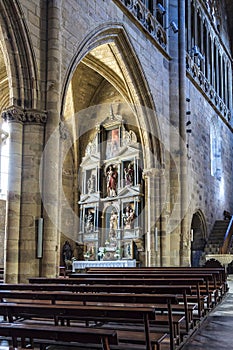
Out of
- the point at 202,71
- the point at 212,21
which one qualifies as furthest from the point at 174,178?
the point at 212,21

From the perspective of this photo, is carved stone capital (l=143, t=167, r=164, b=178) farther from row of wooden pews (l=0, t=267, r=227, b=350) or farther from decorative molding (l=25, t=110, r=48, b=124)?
row of wooden pews (l=0, t=267, r=227, b=350)

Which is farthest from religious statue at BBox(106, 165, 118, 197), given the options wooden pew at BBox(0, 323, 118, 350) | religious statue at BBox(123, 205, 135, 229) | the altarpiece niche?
wooden pew at BBox(0, 323, 118, 350)

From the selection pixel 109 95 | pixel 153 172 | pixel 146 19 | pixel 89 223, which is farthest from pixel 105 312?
pixel 109 95

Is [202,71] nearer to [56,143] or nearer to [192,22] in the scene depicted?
[192,22]

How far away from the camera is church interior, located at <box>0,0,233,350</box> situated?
11930mm

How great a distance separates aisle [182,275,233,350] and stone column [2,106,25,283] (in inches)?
198

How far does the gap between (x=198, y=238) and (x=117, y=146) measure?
656 cm

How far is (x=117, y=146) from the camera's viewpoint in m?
23.1

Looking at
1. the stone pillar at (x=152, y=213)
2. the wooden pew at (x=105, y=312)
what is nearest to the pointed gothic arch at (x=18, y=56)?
the wooden pew at (x=105, y=312)

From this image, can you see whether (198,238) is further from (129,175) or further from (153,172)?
(153,172)

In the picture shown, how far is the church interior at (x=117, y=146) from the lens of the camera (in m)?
11.9

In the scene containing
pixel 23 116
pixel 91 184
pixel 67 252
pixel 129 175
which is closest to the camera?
pixel 23 116

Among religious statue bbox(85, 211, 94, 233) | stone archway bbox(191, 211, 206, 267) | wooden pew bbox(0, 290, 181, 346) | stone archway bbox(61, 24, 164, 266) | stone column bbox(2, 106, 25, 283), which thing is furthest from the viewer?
stone archway bbox(191, 211, 206, 267)

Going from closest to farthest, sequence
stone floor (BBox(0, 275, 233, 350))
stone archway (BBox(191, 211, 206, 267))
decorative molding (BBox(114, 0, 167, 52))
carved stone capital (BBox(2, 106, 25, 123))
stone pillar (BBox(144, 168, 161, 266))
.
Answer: stone floor (BBox(0, 275, 233, 350)) < carved stone capital (BBox(2, 106, 25, 123)) < decorative molding (BBox(114, 0, 167, 52)) < stone pillar (BBox(144, 168, 161, 266)) < stone archway (BBox(191, 211, 206, 267))
